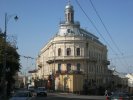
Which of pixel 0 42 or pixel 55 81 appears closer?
pixel 0 42

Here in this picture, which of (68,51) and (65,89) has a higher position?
(68,51)

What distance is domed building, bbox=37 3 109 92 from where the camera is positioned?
97469 mm

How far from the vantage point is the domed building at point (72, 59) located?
9747cm

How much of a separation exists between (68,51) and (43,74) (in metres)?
23.9

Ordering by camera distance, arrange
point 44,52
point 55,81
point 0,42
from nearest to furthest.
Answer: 1. point 0,42
2. point 55,81
3. point 44,52

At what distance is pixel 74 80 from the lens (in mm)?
95875

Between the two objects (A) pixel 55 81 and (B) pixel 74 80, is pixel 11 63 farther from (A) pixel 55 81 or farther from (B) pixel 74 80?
(A) pixel 55 81

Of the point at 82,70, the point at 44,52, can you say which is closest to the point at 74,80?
the point at 82,70

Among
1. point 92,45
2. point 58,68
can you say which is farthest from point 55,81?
point 92,45

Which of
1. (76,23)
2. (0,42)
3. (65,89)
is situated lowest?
(65,89)

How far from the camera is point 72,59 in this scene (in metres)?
106

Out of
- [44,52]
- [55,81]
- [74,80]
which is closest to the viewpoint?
[74,80]

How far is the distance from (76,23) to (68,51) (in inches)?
441

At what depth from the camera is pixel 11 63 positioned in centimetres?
5878
